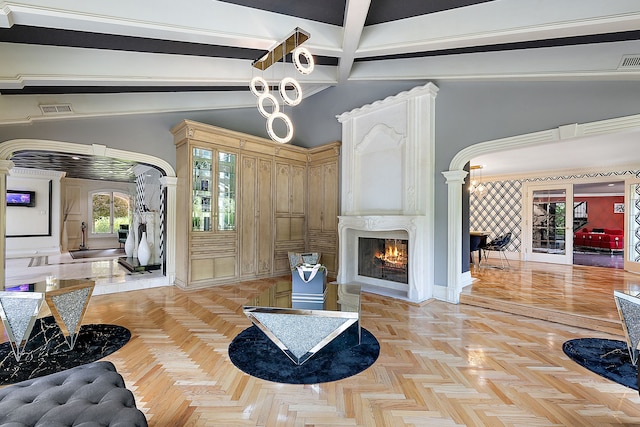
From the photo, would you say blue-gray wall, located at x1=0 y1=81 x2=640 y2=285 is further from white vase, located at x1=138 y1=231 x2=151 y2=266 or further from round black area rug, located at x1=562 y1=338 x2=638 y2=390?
white vase, located at x1=138 y1=231 x2=151 y2=266

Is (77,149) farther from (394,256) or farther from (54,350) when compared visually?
(394,256)

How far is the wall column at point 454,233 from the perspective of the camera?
405cm

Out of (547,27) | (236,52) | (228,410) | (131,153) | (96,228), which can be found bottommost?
(228,410)

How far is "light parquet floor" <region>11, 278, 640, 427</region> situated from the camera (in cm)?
174

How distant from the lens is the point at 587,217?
39.6ft

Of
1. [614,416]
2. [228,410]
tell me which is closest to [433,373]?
[614,416]

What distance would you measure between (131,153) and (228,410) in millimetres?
4338

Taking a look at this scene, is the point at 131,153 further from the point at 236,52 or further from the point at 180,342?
the point at 180,342

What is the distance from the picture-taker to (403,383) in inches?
82.5

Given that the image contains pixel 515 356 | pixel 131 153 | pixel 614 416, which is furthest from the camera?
pixel 131 153

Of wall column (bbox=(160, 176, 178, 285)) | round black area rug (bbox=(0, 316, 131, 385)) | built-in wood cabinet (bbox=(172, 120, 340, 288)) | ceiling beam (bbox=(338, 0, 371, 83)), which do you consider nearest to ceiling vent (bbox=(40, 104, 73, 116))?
built-in wood cabinet (bbox=(172, 120, 340, 288))

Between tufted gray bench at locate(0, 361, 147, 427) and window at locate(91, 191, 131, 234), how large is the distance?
1112cm

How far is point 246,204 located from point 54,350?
3225mm

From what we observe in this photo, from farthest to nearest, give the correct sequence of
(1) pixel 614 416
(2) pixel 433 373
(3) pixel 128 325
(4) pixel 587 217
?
(4) pixel 587 217 < (3) pixel 128 325 < (2) pixel 433 373 < (1) pixel 614 416
